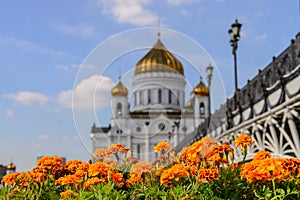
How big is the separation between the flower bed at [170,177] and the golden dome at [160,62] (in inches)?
45.0

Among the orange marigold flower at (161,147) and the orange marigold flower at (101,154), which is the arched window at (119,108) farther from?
the orange marigold flower at (161,147)

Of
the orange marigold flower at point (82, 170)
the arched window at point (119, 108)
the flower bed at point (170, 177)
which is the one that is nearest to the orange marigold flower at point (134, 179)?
the flower bed at point (170, 177)

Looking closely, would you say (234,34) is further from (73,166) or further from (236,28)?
(73,166)

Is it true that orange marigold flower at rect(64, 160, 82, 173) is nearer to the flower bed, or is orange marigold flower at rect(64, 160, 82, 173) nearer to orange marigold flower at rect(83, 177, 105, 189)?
the flower bed

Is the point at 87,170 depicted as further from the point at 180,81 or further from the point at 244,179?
the point at 180,81

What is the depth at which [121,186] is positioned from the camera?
3387 mm

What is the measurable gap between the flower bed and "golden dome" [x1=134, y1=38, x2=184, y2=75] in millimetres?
1142

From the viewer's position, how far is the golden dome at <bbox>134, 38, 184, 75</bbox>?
460cm

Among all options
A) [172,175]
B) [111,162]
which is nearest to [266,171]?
[172,175]

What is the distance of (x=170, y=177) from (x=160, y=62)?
2291 mm

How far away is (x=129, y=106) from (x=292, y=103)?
7913mm

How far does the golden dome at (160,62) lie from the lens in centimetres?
460

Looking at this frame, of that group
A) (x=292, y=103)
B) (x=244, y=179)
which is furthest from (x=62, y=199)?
(x=292, y=103)

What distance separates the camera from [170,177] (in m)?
2.92
